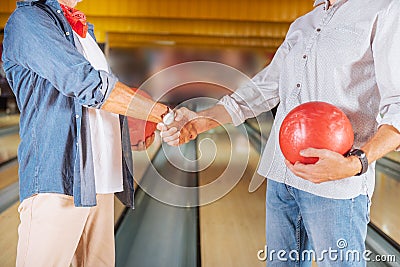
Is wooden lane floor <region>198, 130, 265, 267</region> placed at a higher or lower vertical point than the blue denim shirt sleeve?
lower

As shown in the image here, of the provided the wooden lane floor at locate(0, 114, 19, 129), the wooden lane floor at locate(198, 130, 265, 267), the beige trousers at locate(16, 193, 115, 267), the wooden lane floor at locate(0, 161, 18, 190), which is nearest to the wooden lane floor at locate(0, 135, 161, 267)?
the wooden lane floor at locate(0, 161, 18, 190)

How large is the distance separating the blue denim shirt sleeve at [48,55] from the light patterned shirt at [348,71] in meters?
0.49

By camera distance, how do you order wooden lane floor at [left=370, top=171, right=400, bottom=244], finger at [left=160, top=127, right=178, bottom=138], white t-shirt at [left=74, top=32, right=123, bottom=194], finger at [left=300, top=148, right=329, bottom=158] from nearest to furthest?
finger at [left=300, top=148, right=329, bottom=158]
white t-shirt at [left=74, top=32, right=123, bottom=194]
finger at [left=160, top=127, right=178, bottom=138]
wooden lane floor at [left=370, top=171, right=400, bottom=244]

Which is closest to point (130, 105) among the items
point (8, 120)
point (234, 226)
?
point (234, 226)

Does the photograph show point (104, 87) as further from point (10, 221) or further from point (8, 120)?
point (8, 120)

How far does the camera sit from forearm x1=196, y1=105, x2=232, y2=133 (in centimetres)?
147

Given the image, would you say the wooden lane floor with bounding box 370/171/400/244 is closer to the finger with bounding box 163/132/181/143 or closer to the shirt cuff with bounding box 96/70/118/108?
the finger with bounding box 163/132/181/143

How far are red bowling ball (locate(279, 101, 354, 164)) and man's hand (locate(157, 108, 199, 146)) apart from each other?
54cm

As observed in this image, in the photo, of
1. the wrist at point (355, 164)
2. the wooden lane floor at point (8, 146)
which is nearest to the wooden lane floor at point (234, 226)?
the wrist at point (355, 164)

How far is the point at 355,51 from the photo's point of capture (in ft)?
3.49

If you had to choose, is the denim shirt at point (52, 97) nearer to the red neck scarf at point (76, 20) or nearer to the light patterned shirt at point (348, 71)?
the red neck scarf at point (76, 20)

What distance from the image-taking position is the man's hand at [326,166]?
0.92 metres

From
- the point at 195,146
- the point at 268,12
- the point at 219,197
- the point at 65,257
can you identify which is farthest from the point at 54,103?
the point at 195,146

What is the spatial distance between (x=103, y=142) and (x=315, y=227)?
618 millimetres
